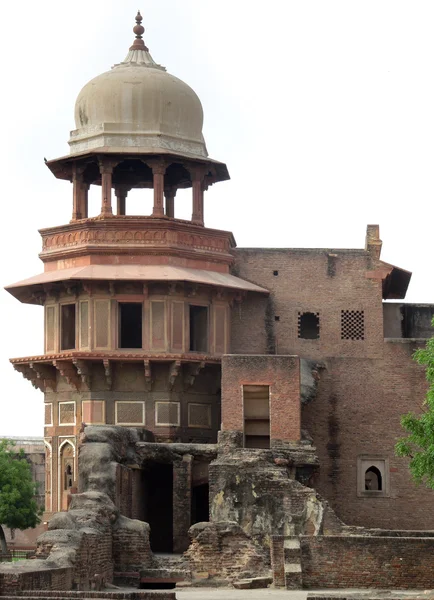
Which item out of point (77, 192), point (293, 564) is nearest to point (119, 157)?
point (77, 192)

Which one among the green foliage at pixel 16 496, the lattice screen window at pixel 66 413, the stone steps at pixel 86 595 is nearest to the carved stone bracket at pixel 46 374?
the lattice screen window at pixel 66 413

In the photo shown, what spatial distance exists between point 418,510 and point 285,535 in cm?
764

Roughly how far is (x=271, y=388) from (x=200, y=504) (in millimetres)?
3961

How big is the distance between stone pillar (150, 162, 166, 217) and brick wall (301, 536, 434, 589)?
11.9m

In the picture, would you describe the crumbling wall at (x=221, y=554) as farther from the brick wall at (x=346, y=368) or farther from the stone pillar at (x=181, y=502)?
the brick wall at (x=346, y=368)

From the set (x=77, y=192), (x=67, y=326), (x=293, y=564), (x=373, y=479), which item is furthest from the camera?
(x=373, y=479)

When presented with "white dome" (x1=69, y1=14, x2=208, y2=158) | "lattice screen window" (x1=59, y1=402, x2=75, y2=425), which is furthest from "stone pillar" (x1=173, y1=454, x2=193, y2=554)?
"white dome" (x1=69, y1=14, x2=208, y2=158)

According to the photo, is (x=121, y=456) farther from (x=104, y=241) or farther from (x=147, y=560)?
(x=104, y=241)

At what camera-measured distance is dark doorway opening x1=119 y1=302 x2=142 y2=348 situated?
141 feet

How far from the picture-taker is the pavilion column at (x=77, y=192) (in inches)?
1682

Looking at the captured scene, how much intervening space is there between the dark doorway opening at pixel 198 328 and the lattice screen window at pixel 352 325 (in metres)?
4.06

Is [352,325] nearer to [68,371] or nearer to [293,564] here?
[68,371]

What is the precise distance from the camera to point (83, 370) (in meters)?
40.8

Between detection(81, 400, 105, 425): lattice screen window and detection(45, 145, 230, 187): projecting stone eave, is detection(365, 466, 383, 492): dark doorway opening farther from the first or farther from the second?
detection(45, 145, 230, 187): projecting stone eave
